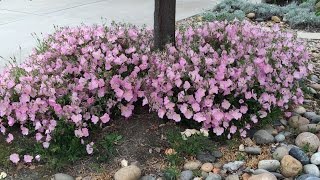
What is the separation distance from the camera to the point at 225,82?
3.09 meters

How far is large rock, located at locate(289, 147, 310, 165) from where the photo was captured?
281cm

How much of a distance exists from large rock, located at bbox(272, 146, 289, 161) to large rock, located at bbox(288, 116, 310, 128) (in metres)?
0.39

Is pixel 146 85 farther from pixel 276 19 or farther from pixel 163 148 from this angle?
pixel 276 19

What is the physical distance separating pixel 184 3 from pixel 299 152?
510 centimetres

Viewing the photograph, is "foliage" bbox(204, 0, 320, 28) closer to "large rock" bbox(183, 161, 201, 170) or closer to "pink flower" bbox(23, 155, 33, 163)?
"large rock" bbox(183, 161, 201, 170)

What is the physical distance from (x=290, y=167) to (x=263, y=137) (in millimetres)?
390

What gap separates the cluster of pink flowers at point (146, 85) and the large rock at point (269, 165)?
12.8 inches

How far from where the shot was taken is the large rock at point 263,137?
3.08 m

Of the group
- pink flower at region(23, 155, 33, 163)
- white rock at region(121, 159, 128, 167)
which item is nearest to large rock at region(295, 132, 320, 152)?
white rock at region(121, 159, 128, 167)

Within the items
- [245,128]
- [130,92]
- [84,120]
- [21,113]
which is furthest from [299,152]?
[21,113]

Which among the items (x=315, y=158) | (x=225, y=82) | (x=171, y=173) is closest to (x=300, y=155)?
(x=315, y=158)

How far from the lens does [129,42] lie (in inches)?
144

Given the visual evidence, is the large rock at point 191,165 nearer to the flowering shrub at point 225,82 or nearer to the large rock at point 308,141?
the flowering shrub at point 225,82

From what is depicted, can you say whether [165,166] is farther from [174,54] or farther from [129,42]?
[129,42]
